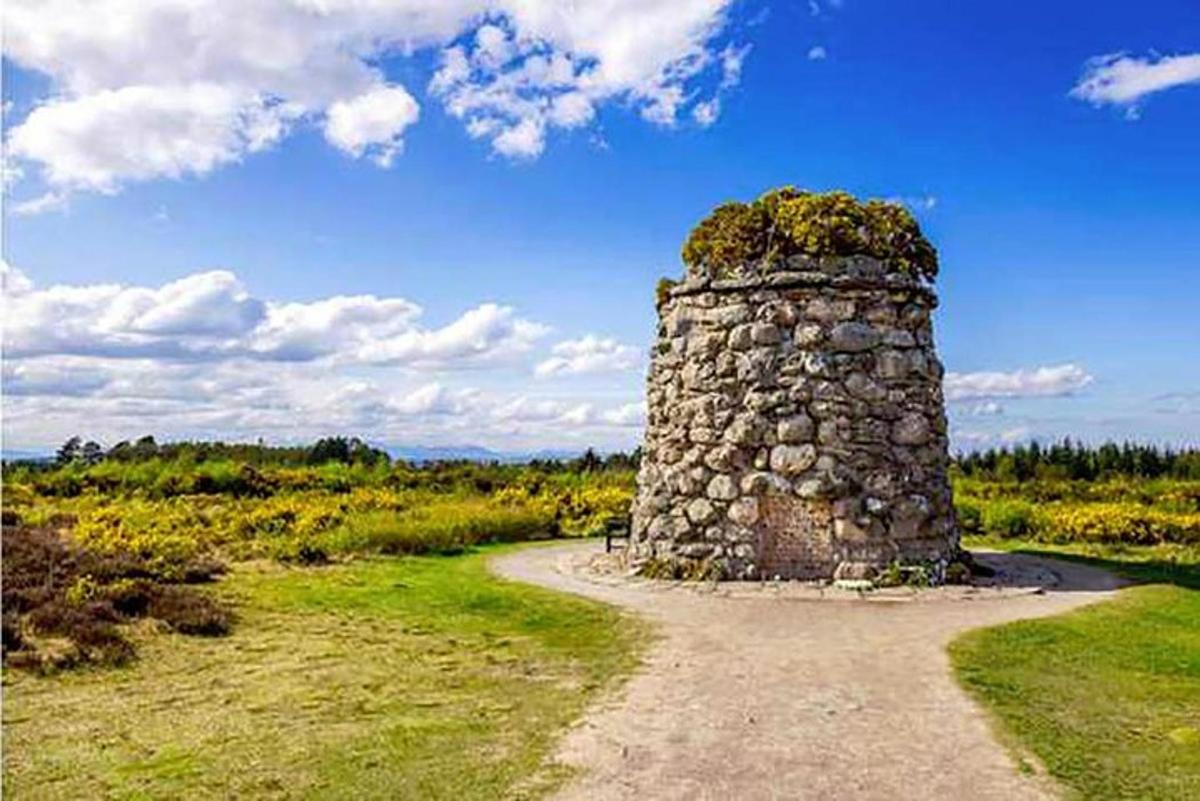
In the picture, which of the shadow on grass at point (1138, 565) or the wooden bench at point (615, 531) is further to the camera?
the wooden bench at point (615, 531)

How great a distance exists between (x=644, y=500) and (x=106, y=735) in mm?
10236

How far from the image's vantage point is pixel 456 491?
33281 mm

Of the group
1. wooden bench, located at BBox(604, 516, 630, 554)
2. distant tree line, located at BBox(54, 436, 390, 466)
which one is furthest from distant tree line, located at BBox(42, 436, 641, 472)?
wooden bench, located at BBox(604, 516, 630, 554)

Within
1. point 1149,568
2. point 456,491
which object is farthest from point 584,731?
point 456,491

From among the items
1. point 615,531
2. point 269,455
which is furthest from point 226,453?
point 615,531

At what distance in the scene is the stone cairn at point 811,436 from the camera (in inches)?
615

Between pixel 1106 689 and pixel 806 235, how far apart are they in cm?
873

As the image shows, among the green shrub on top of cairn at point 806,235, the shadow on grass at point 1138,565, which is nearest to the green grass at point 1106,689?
the shadow on grass at point 1138,565

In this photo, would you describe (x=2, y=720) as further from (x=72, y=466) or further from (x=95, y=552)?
(x=72, y=466)

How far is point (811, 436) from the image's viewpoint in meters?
15.8

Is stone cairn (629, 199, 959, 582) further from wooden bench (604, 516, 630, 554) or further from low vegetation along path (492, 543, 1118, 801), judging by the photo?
wooden bench (604, 516, 630, 554)

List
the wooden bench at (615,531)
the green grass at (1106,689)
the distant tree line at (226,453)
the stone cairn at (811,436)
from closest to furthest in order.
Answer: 1. the green grass at (1106,689)
2. the stone cairn at (811,436)
3. the wooden bench at (615,531)
4. the distant tree line at (226,453)

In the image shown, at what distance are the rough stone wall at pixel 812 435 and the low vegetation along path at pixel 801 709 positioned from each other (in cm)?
141

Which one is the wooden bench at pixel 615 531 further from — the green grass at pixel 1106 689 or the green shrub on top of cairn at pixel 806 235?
the green grass at pixel 1106 689
